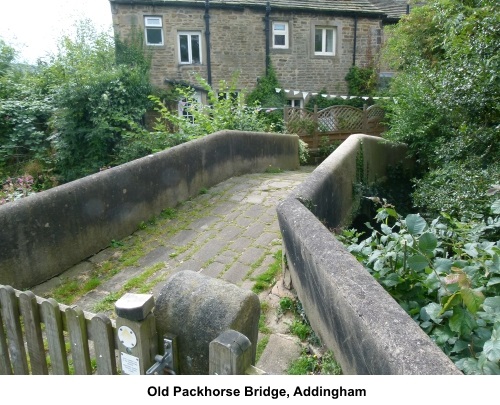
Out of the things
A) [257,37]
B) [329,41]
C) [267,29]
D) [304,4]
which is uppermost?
[304,4]

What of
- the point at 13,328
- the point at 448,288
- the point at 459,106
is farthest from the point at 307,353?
the point at 459,106

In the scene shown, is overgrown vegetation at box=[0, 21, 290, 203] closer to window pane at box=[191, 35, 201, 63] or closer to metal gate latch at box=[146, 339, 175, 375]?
window pane at box=[191, 35, 201, 63]

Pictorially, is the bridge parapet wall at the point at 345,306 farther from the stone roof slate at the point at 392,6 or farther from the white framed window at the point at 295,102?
the stone roof slate at the point at 392,6

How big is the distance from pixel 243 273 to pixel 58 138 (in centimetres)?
1031

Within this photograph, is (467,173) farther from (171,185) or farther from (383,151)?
(171,185)

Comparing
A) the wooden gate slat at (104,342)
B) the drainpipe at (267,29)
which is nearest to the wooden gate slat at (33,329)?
the wooden gate slat at (104,342)

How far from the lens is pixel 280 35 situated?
17344mm

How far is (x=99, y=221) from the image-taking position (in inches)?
172

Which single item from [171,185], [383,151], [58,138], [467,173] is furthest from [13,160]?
[467,173]

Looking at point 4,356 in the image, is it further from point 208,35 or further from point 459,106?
point 208,35

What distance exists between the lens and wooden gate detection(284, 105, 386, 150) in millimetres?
14398

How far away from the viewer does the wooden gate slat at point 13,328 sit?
2.17 metres

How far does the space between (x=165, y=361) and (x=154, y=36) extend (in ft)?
53.9

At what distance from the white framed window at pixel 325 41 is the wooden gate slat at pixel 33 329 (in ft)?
57.4
